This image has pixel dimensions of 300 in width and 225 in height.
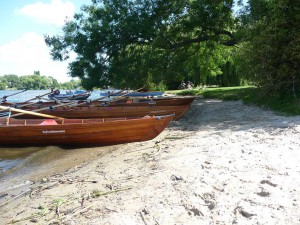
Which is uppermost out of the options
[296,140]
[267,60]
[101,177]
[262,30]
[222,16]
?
[222,16]

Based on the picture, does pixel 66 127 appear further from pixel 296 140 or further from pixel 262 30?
pixel 262 30

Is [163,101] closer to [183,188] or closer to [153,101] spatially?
[153,101]

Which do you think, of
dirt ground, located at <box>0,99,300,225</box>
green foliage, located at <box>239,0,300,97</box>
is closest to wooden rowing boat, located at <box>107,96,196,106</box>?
green foliage, located at <box>239,0,300,97</box>

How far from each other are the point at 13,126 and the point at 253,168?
8.67 m

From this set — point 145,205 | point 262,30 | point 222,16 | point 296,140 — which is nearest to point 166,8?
point 222,16

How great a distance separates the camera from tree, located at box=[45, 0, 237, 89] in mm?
14680

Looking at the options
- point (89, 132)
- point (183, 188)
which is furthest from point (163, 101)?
point (183, 188)

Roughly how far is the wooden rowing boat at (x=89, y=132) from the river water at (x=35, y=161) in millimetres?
291

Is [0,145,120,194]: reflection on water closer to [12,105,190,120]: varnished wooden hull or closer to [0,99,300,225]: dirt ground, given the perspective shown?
[0,99,300,225]: dirt ground

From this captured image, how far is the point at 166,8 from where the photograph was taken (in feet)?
51.7

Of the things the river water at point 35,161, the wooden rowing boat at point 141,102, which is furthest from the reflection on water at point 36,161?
the wooden rowing boat at point 141,102

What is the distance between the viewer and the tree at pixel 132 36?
14680 millimetres

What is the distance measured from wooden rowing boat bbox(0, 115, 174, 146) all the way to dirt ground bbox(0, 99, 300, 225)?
7.08ft

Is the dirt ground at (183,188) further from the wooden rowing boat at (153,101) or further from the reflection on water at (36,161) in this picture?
the wooden rowing boat at (153,101)
